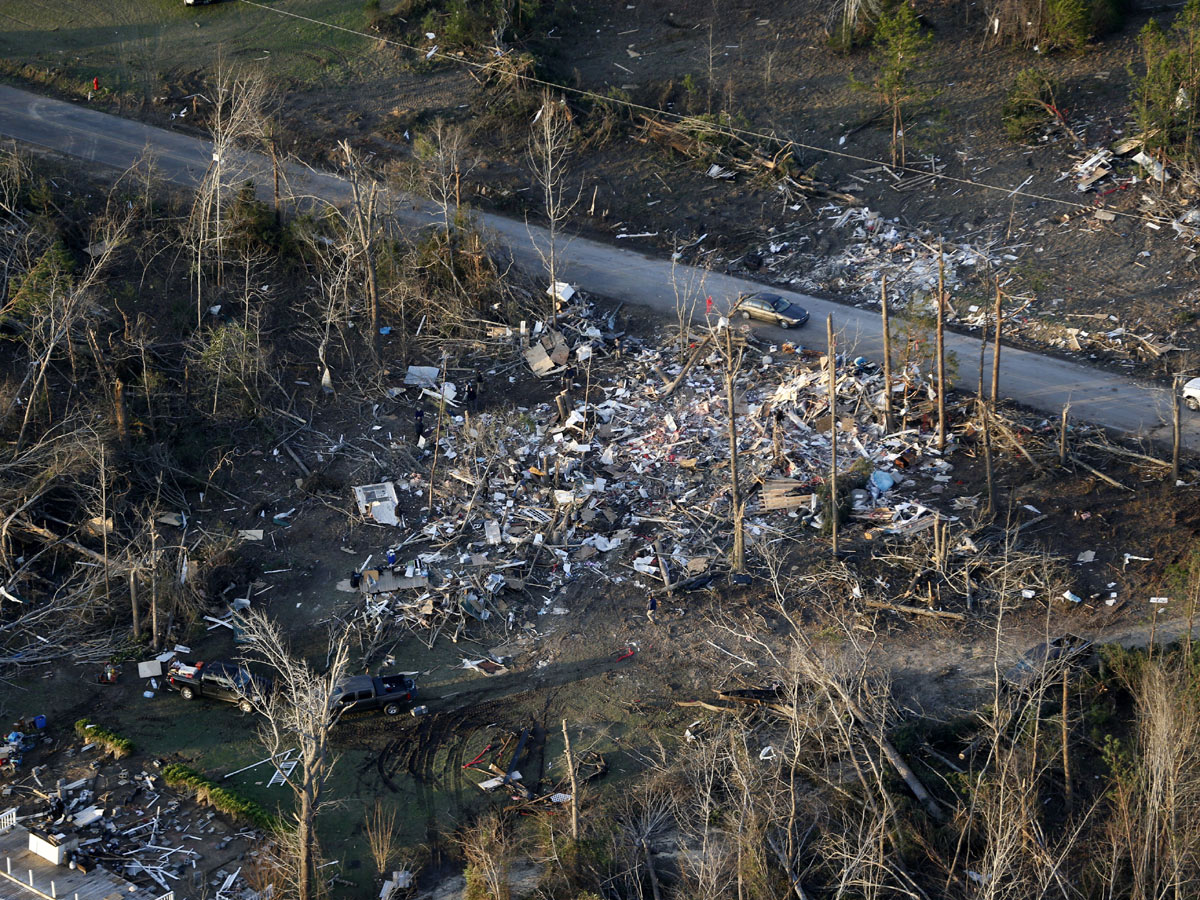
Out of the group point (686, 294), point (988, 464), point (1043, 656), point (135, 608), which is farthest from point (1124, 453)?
point (135, 608)

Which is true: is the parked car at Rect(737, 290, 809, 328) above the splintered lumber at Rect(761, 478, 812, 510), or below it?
above

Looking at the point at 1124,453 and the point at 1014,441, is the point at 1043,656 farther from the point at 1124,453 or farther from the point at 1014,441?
the point at 1124,453

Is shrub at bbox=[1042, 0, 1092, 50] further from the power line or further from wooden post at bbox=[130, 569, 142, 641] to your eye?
wooden post at bbox=[130, 569, 142, 641]

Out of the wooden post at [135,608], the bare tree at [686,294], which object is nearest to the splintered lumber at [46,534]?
the wooden post at [135,608]

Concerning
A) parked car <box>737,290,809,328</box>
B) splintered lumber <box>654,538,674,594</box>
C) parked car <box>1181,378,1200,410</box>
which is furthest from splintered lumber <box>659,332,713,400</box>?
parked car <box>1181,378,1200,410</box>

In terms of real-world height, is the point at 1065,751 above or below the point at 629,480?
below

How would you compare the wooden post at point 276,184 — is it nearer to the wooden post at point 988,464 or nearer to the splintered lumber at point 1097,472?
the wooden post at point 988,464
